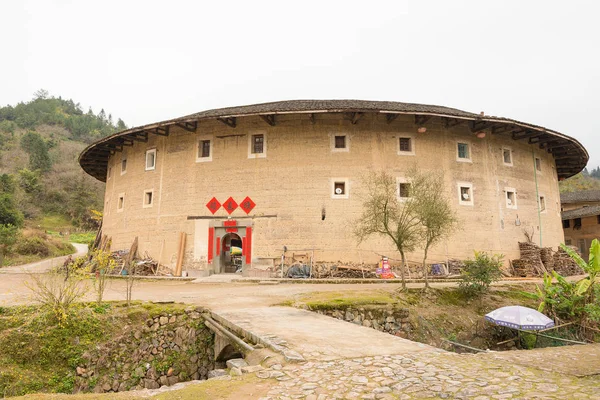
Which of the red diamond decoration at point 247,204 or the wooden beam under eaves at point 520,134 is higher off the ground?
the wooden beam under eaves at point 520,134

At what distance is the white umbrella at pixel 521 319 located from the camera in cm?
962

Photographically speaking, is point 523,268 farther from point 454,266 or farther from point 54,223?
point 54,223

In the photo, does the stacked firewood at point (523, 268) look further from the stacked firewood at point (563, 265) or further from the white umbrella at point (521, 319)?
the white umbrella at point (521, 319)

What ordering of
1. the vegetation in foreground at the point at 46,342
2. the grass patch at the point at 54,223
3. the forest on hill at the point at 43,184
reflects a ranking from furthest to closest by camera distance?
the grass patch at the point at 54,223
the forest on hill at the point at 43,184
the vegetation in foreground at the point at 46,342

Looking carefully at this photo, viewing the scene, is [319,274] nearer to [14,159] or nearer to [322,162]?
[322,162]

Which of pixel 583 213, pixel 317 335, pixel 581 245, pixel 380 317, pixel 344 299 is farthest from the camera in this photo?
pixel 581 245

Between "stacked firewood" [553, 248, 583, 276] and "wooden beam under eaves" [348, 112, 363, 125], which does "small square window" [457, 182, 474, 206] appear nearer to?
"stacked firewood" [553, 248, 583, 276]

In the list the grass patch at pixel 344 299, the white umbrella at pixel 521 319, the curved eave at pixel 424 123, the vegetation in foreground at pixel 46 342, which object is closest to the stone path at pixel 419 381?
the vegetation in foreground at pixel 46 342

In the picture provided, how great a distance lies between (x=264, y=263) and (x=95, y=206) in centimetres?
4521

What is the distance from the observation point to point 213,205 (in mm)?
18406

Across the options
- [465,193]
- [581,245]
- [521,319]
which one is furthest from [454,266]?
[581,245]

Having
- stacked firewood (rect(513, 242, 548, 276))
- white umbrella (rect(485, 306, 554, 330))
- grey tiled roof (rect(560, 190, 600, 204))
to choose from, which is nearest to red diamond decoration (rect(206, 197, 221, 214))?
white umbrella (rect(485, 306, 554, 330))

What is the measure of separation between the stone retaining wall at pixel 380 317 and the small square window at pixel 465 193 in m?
9.90

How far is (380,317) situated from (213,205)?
1049 cm
